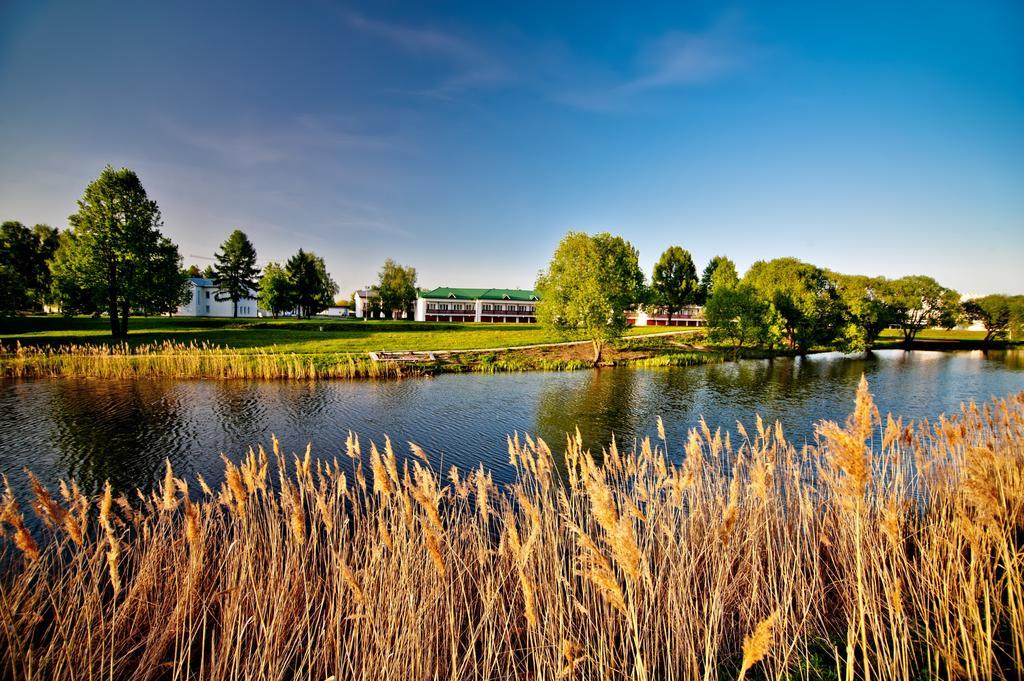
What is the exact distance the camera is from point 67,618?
4199mm

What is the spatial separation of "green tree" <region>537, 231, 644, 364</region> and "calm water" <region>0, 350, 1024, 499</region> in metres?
4.85

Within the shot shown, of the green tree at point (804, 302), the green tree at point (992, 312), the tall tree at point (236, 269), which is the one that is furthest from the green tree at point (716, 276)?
the tall tree at point (236, 269)

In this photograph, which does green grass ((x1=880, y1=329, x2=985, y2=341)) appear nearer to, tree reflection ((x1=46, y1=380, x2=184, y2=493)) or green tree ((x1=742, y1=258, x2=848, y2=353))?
green tree ((x1=742, y1=258, x2=848, y2=353))

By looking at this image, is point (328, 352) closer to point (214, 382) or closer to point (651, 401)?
point (214, 382)

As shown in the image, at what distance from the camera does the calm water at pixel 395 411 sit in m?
13.8

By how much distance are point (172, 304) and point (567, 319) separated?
39404 mm

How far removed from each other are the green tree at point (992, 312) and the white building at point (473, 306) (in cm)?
7187

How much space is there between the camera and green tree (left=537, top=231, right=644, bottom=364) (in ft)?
112

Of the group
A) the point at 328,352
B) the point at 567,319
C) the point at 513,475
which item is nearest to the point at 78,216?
the point at 328,352

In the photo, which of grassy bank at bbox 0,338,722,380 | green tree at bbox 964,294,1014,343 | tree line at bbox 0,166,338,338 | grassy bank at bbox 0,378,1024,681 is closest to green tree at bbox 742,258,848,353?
grassy bank at bbox 0,338,722,380

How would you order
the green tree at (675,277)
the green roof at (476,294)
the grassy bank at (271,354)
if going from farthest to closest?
the green roof at (476,294) → the green tree at (675,277) → the grassy bank at (271,354)

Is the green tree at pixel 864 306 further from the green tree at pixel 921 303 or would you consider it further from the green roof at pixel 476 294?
the green roof at pixel 476 294

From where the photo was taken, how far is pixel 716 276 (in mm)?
72562

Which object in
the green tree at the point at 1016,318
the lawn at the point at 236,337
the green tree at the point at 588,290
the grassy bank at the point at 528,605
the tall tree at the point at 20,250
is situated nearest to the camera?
the grassy bank at the point at 528,605
